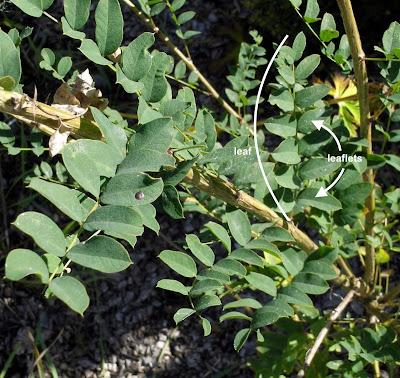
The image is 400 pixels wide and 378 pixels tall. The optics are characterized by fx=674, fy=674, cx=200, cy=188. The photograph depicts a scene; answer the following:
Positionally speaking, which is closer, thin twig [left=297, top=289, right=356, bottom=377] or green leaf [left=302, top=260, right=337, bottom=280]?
green leaf [left=302, top=260, right=337, bottom=280]

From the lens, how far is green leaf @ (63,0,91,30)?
34.1 inches

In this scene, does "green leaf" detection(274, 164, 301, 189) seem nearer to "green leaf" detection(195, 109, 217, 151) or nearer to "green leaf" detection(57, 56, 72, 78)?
"green leaf" detection(195, 109, 217, 151)

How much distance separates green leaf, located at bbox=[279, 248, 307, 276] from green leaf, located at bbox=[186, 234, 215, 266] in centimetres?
24

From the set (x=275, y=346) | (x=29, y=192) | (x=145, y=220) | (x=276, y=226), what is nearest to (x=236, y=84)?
(x=276, y=226)

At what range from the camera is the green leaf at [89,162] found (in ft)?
2.33

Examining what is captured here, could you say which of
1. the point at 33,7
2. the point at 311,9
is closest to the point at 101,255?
the point at 33,7

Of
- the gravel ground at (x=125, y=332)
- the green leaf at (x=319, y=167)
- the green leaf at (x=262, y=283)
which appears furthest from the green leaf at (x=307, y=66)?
the gravel ground at (x=125, y=332)

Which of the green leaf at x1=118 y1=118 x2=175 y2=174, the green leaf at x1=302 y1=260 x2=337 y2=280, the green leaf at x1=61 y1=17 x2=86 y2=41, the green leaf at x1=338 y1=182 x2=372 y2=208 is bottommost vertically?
the green leaf at x1=302 y1=260 x2=337 y2=280

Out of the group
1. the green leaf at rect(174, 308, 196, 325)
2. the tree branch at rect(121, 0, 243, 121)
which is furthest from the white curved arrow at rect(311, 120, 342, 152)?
the green leaf at rect(174, 308, 196, 325)

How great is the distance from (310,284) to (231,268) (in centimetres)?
23

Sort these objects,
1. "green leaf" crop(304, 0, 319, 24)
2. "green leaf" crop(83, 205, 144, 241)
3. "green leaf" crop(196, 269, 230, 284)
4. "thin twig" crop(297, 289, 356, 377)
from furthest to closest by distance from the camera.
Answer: "thin twig" crop(297, 289, 356, 377), "green leaf" crop(304, 0, 319, 24), "green leaf" crop(196, 269, 230, 284), "green leaf" crop(83, 205, 144, 241)

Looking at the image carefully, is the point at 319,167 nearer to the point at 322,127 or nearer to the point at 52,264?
the point at 322,127

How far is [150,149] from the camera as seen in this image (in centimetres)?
77

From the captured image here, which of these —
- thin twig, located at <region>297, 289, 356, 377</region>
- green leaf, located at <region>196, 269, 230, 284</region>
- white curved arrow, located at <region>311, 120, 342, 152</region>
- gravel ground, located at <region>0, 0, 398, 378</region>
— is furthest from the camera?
gravel ground, located at <region>0, 0, 398, 378</region>
